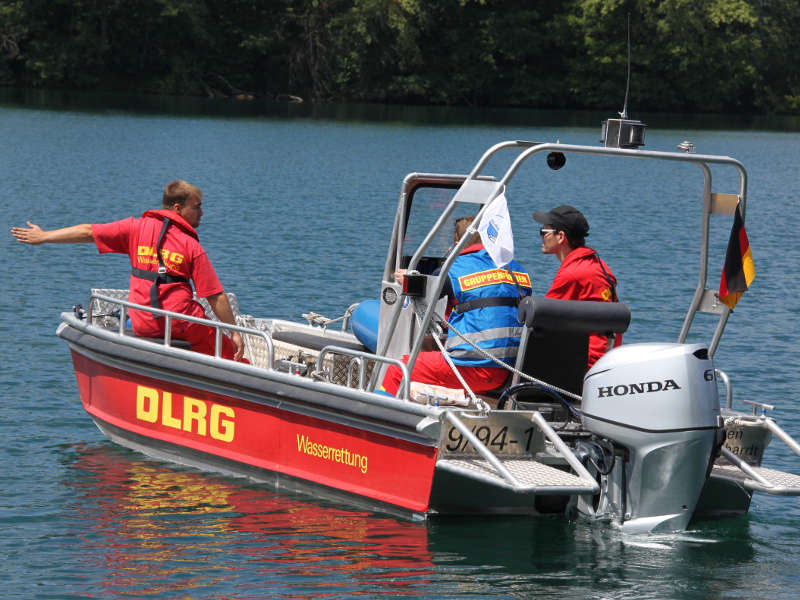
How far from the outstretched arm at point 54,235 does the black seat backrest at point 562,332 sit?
279cm

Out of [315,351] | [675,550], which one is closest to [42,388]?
[315,351]

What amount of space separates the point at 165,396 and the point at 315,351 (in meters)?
1.24

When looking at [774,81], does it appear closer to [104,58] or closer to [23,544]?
[104,58]

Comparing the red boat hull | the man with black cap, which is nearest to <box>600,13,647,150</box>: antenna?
the man with black cap

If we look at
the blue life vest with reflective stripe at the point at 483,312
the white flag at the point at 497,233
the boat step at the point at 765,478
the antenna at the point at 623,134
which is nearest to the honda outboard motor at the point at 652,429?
the boat step at the point at 765,478

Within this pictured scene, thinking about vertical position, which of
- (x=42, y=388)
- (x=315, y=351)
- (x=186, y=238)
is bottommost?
(x=42, y=388)

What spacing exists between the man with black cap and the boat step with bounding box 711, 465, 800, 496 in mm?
940

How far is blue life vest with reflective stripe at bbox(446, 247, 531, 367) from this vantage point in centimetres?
703

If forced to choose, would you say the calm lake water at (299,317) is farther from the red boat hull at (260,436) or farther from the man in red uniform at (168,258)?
the man in red uniform at (168,258)

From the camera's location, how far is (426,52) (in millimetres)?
68188

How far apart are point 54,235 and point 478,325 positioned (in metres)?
2.70

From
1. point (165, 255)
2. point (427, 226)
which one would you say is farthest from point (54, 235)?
point (427, 226)

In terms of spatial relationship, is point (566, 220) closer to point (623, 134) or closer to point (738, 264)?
point (623, 134)

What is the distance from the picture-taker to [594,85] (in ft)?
228
